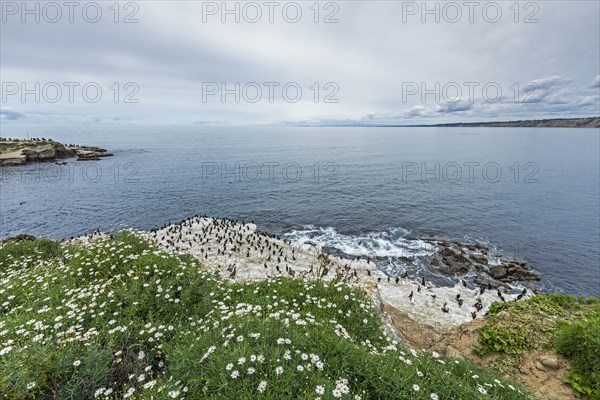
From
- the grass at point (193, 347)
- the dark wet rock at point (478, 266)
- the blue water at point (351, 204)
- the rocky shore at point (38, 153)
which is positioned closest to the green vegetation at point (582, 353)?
the grass at point (193, 347)

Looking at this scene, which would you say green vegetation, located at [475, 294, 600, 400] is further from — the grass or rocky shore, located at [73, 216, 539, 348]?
the grass

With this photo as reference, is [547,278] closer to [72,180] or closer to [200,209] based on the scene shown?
[200,209]

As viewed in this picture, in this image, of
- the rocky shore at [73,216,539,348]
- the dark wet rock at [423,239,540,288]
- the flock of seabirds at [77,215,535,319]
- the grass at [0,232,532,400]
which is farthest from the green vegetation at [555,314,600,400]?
the dark wet rock at [423,239,540,288]

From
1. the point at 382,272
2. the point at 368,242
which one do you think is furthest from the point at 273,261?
the point at 368,242

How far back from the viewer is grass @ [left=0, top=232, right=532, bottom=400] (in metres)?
4.94

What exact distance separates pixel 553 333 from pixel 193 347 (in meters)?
12.3

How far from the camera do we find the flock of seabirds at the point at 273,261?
17859 millimetres

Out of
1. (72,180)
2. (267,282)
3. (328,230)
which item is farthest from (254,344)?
(72,180)

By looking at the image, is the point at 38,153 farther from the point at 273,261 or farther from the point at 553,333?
the point at 553,333

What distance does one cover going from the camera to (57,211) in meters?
39.1

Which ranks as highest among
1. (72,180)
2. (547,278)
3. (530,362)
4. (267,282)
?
(72,180)

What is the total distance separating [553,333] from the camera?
31.6 ft

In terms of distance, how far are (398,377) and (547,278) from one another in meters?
27.9

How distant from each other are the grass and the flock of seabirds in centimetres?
665
